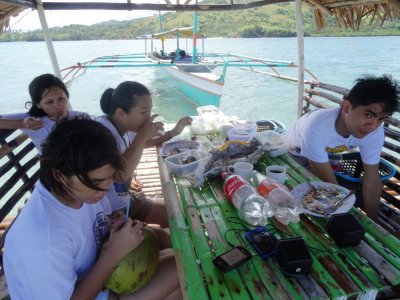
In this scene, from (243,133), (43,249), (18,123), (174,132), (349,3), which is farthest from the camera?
(349,3)

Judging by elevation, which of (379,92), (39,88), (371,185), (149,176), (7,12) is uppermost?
(7,12)

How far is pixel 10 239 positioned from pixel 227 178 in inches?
47.9

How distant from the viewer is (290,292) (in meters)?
1.15

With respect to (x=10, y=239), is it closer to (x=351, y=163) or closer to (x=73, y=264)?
(x=73, y=264)

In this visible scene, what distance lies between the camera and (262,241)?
1.40m

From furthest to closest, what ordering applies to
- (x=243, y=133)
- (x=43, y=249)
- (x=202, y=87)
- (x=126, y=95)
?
(x=202, y=87)
(x=243, y=133)
(x=126, y=95)
(x=43, y=249)

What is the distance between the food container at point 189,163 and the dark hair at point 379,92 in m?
1.27

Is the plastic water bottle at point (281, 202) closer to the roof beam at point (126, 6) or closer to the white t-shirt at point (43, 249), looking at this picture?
the white t-shirt at point (43, 249)

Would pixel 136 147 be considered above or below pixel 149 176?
above

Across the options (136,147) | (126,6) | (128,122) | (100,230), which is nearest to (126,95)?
(128,122)

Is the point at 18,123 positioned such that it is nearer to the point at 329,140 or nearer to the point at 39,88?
the point at 39,88

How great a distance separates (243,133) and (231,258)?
152 centimetres

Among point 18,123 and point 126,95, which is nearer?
point 126,95

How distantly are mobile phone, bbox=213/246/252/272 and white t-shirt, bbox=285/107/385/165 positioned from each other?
1302 millimetres
